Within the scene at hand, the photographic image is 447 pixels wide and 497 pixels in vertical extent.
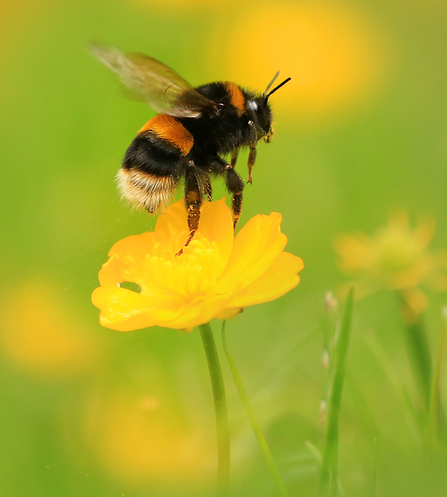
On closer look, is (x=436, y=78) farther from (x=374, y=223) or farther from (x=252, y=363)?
(x=252, y=363)

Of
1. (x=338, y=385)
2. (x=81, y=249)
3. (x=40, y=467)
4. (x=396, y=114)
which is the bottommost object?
(x=40, y=467)

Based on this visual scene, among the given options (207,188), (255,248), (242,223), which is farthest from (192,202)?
(242,223)

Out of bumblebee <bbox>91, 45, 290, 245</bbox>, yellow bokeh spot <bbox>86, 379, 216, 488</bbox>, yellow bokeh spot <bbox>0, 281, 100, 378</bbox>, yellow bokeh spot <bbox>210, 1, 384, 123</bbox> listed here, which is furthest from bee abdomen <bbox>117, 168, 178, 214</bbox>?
yellow bokeh spot <bbox>210, 1, 384, 123</bbox>

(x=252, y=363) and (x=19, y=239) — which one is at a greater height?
(x=19, y=239)

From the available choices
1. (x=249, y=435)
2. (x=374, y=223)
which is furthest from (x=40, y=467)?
(x=374, y=223)

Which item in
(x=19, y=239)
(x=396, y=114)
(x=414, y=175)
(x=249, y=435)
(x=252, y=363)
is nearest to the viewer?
(x=249, y=435)

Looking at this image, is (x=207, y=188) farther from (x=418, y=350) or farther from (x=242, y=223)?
(x=242, y=223)
